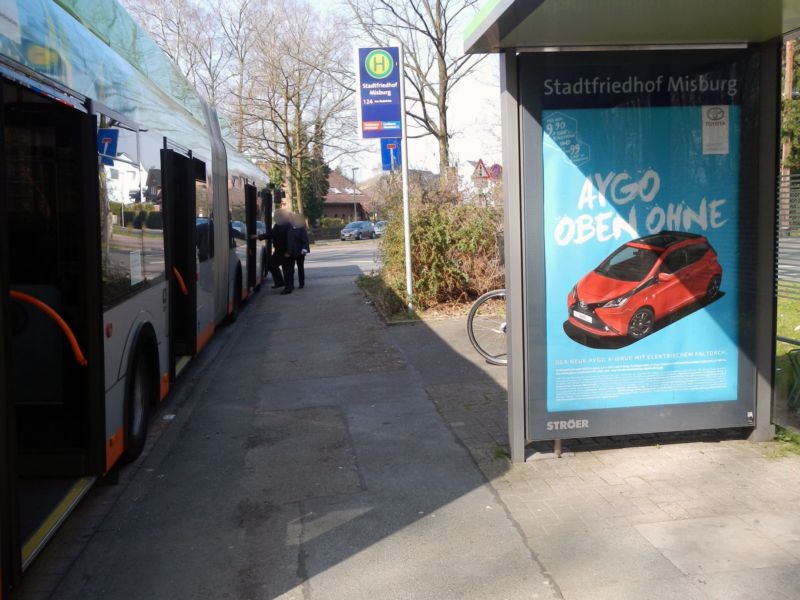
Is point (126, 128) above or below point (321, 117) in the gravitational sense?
below

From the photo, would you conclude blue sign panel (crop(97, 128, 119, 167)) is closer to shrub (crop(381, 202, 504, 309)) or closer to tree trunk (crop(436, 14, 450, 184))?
shrub (crop(381, 202, 504, 309))

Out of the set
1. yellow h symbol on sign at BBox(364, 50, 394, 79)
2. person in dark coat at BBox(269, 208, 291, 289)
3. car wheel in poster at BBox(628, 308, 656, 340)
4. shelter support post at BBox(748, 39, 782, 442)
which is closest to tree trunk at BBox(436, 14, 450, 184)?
person in dark coat at BBox(269, 208, 291, 289)

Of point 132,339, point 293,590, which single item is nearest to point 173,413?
point 132,339

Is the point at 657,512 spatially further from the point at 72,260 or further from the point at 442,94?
the point at 442,94

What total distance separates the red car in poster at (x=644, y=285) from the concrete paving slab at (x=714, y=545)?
4.68 feet

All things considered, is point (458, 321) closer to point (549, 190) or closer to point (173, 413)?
point (173, 413)

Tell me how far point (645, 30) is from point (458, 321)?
6860 mm

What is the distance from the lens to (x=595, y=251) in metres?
5.20

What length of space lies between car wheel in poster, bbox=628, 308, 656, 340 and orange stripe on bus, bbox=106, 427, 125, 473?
137 inches

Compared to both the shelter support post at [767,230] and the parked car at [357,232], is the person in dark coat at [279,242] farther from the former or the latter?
the parked car at [357,232]

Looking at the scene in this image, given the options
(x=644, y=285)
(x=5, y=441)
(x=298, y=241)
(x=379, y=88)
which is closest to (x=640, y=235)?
(x=644, y=285)

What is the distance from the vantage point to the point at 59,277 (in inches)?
186

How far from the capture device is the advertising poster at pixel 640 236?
5.08m

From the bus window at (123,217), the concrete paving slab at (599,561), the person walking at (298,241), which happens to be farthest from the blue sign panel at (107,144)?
the person walking at (298,241)
